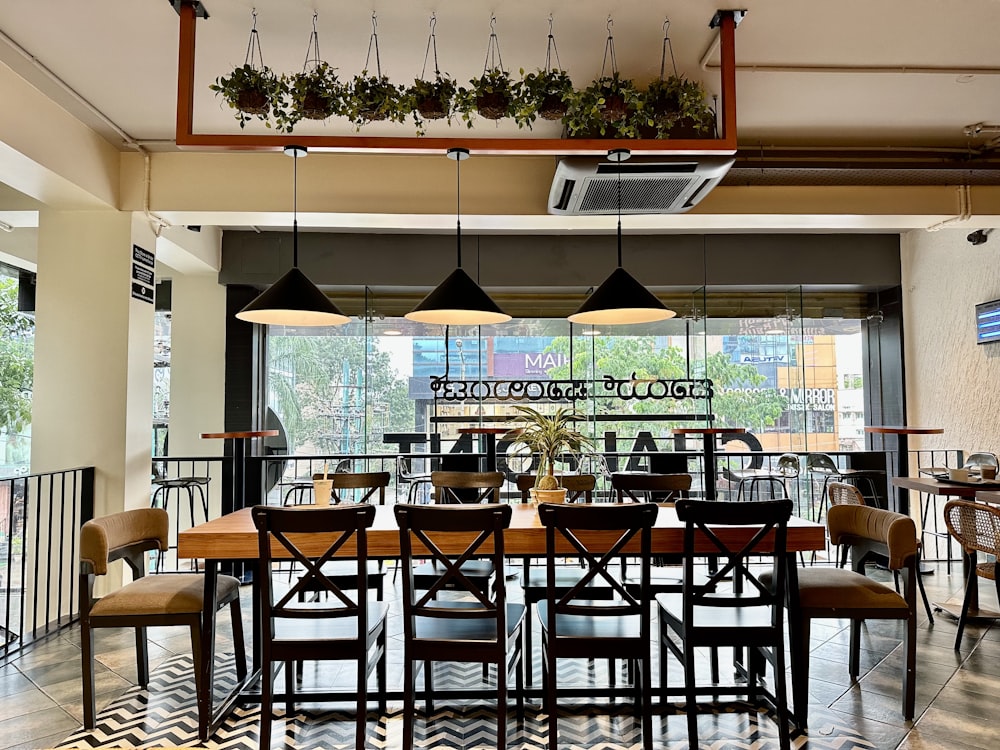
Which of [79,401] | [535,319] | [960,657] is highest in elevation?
[535,319]

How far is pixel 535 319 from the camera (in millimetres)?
8047

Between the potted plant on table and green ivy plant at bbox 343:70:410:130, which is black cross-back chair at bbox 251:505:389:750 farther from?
green ivy plant at bbox 343:70:410:130

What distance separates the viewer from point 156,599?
9.96ft

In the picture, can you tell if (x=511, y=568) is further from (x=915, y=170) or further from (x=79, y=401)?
(x=915, y=170)

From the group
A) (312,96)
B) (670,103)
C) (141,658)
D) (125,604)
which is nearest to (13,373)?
(141,658)

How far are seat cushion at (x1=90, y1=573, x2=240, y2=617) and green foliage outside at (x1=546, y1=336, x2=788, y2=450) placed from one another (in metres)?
5.40

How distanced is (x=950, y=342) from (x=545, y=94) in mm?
5699

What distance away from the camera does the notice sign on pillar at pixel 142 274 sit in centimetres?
498

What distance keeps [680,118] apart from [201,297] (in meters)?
5.58

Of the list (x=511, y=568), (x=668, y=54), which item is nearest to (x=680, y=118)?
(x=668, y=54)

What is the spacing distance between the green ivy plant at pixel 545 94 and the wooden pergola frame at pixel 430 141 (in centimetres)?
18

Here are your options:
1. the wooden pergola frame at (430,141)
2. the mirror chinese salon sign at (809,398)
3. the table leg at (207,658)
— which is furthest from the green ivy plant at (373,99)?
the mirror chinese salon sign at (809,398)

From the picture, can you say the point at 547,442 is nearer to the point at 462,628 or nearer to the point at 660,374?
the point at 462,628

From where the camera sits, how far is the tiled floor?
296cm
